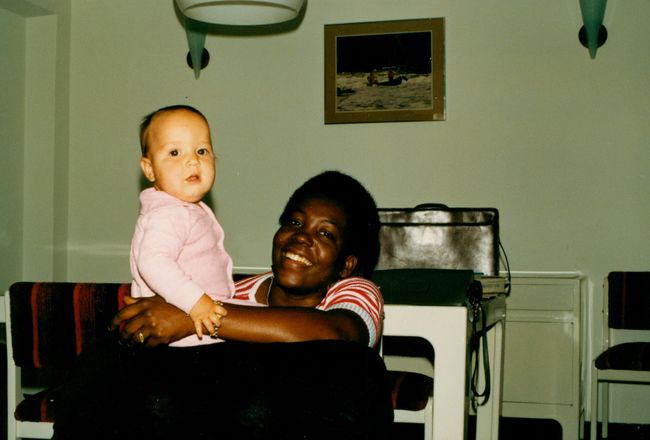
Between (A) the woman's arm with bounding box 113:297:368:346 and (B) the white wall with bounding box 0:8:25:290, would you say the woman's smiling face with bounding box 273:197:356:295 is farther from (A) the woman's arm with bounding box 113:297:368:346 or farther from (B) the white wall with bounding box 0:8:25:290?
(B) the white wall with bounding box 0:8:25:290

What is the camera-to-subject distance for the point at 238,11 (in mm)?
2678

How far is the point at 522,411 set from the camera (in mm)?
3006

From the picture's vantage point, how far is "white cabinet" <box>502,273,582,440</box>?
2.95 meters

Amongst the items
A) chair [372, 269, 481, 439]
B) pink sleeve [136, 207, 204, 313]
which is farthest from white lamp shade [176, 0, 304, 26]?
pink sleeve [136, 207, 204, 313]

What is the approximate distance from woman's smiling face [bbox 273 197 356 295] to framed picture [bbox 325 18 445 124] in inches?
88.8

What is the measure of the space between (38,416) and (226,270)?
26.6 inches

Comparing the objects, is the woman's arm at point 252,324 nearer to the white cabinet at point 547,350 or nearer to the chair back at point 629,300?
the white cabinet at point 547,350

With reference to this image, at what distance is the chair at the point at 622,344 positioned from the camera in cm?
276

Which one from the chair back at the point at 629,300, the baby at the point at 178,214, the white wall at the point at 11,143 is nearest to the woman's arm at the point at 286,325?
the baby at the point at 178,214

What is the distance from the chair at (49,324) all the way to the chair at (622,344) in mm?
1938

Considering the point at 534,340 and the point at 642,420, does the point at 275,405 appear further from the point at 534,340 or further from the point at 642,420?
the point at 642,420

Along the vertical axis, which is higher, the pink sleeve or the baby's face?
the baby's face

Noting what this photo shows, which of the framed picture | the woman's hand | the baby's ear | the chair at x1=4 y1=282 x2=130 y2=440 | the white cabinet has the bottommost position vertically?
the white cabinet

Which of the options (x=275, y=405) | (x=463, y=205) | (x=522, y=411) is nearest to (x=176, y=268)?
(x=275, y=405)
